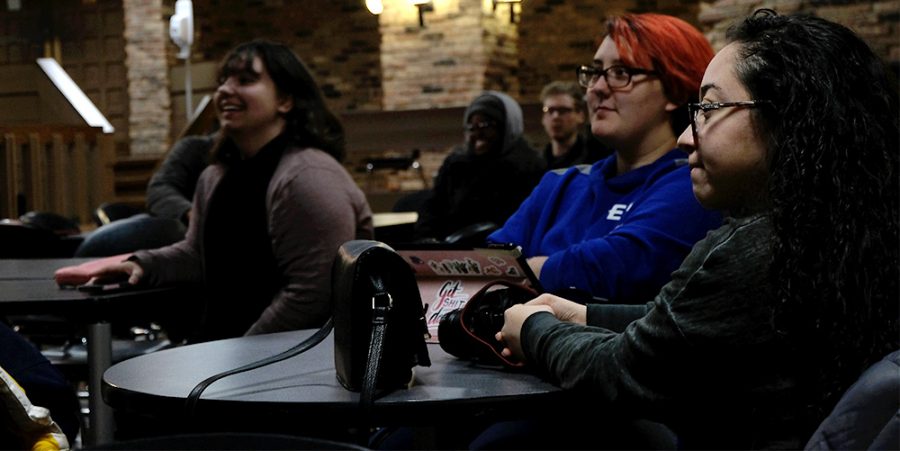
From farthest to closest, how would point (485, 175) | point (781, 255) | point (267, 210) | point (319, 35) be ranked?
point (319, 35) < point (485, 175) < point (267, 210) < point (781, 255)

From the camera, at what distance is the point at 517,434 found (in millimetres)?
1920

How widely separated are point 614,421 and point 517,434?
0.57ft

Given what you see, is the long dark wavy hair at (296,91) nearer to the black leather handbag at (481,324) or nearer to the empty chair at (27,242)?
the black leather handbag at (481,324)

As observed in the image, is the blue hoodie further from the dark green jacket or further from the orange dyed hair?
the dark green jacket

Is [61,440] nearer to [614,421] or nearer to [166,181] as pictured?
[614,421]

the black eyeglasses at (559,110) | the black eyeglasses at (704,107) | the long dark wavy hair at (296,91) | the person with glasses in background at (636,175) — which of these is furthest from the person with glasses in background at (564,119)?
the black eyeglasses at (704,107)

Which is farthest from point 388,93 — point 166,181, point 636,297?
point 636,297

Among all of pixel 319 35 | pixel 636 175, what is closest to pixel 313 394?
pixel 636 175

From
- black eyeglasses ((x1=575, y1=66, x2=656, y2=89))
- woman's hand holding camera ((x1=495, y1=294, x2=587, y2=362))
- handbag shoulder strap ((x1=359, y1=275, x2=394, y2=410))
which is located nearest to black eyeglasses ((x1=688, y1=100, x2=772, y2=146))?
woman's hand holding camera ((x1=495, y1=294, x2=587, y2=362))

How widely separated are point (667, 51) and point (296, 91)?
→ 1043mm

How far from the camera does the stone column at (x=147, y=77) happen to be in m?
13.6

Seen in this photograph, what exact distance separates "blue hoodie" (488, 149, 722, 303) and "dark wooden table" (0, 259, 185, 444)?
0.99 meters

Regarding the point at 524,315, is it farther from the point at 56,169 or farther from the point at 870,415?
the point at 56,169

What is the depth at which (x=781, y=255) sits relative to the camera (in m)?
1.29
